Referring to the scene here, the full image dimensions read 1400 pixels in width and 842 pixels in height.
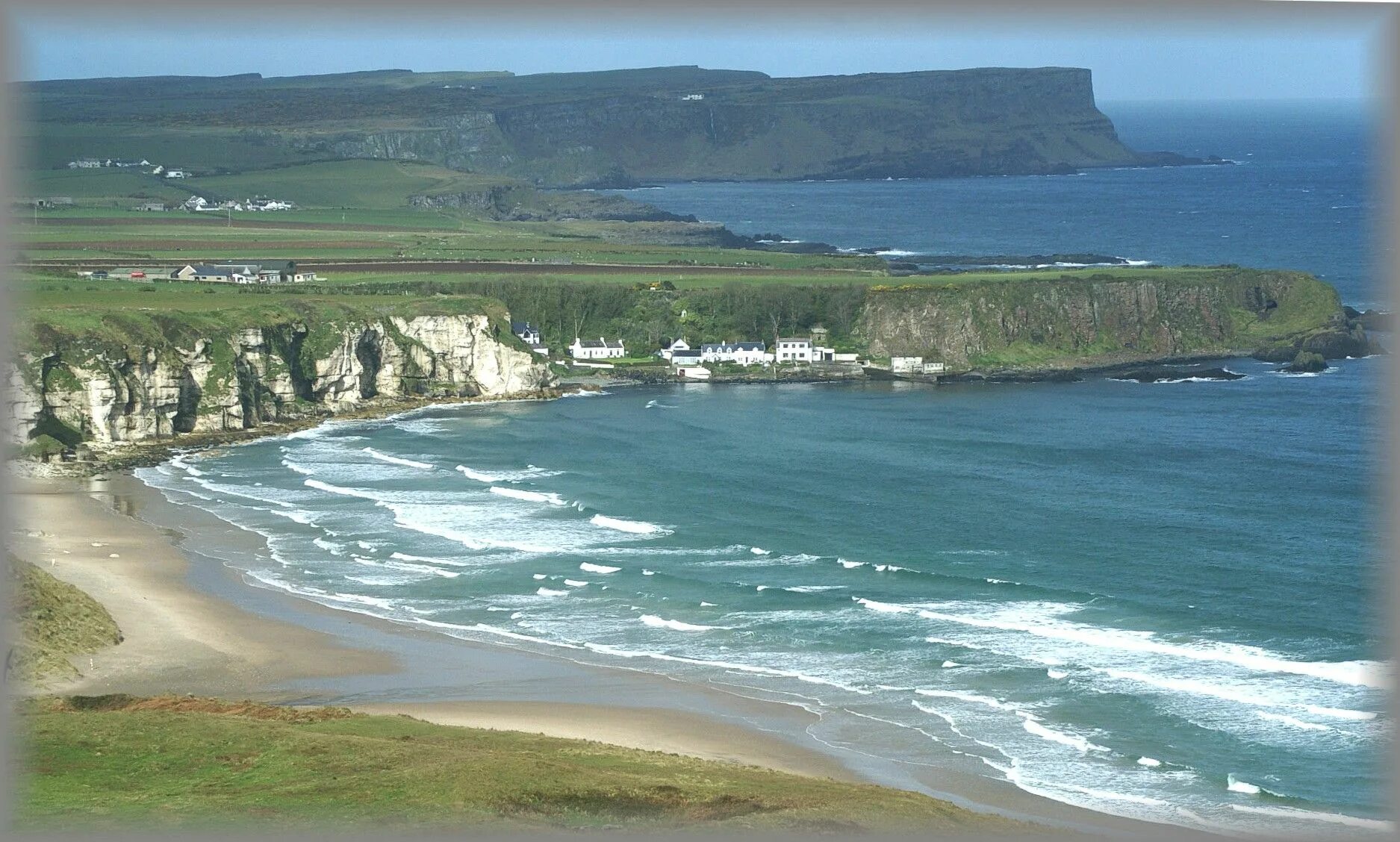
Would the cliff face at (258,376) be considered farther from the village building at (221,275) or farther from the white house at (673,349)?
the village building at (221,275)

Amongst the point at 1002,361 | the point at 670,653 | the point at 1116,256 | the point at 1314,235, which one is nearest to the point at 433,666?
the point at 670,653

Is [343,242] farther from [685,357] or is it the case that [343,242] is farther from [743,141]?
[743,141]

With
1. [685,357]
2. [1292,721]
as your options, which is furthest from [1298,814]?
[685,357]

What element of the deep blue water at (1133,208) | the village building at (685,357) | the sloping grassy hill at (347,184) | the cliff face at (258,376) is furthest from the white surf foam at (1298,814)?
the sloping grassy hill at (347,184)

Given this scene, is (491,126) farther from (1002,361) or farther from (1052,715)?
(1052,715)

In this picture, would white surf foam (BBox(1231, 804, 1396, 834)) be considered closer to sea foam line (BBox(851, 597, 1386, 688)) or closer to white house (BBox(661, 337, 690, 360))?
sea foam line (BBox(851, 597, 1386, 688))
